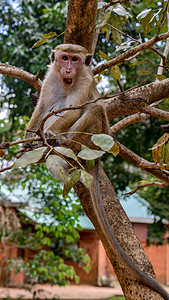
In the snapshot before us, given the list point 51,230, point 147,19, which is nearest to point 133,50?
point 147,19

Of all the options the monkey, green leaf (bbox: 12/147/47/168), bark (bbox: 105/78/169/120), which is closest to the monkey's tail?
the monkey

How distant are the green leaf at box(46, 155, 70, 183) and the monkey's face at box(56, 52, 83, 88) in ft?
5.72

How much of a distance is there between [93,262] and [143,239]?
2706mm

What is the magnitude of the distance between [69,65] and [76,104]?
353mm

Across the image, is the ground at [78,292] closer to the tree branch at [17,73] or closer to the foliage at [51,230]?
the foliage at [51,230]

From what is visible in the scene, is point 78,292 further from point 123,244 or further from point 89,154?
point 89,154

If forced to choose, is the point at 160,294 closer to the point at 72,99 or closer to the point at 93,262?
the point at 72,99

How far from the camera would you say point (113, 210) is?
3.05 metres

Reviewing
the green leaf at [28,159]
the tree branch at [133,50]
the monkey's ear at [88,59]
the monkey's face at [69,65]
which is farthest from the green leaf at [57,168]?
the monkey's ear at [88,59]

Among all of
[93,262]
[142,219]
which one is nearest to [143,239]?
[142,219]

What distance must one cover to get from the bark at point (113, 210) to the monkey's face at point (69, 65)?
1.04 ft

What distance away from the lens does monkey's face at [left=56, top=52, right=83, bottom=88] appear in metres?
3.18

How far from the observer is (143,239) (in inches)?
707

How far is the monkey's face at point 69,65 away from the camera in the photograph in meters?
3.18
